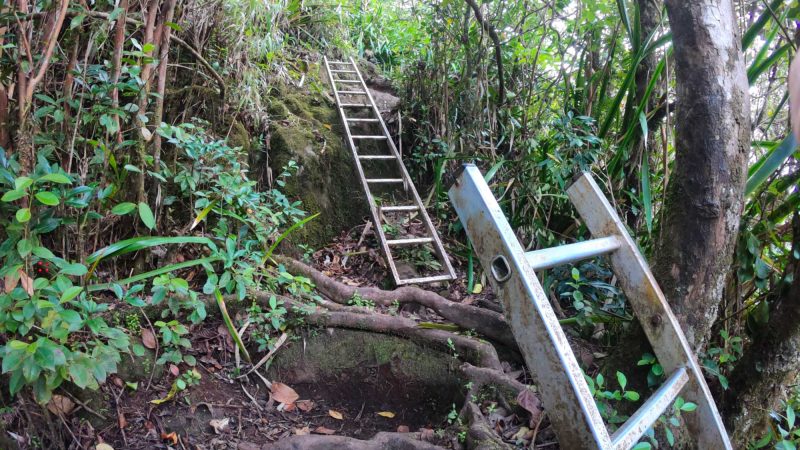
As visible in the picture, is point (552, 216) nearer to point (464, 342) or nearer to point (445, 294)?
point (445, 294)

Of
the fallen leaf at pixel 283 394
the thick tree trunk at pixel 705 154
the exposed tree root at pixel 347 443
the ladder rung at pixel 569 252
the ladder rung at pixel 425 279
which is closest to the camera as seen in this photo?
the ladder rung at pixel 569 252

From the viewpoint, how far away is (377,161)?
5.19 m

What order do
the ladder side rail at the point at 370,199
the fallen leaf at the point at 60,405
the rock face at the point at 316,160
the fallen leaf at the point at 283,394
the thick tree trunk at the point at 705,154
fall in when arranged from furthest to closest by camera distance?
1. the rock face at the point at 316,160
2. the ladder side rail at the point at 370,199
3. the fallen leaf at the point at 283,394
4. the fallen leaf at the point at 60,405
5. the thick tree trunk at the point at 705,154

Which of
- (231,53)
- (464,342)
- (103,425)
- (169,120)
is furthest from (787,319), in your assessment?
(231,53)

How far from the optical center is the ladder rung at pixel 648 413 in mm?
1325

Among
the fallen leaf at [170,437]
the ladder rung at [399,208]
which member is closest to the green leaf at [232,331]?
the fallen leaf at [170,437]

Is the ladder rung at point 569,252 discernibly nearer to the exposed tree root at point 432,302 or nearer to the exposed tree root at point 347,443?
the exposed tree root at point 347,443

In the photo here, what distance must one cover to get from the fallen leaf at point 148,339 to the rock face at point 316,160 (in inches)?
69.0

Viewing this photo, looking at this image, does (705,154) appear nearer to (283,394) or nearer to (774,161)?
(774,161)

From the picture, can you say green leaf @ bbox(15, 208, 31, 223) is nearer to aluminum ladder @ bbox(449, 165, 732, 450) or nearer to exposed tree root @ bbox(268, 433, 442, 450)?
exposed tree root @ bbox(268, 433, 442, 450)

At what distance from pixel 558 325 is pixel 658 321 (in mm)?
604

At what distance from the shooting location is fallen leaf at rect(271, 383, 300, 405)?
99.2 inches

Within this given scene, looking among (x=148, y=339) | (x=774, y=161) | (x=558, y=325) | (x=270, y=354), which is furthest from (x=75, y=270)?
(x=774, y=161)

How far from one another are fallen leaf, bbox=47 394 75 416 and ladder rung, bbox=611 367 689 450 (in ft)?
6.43
